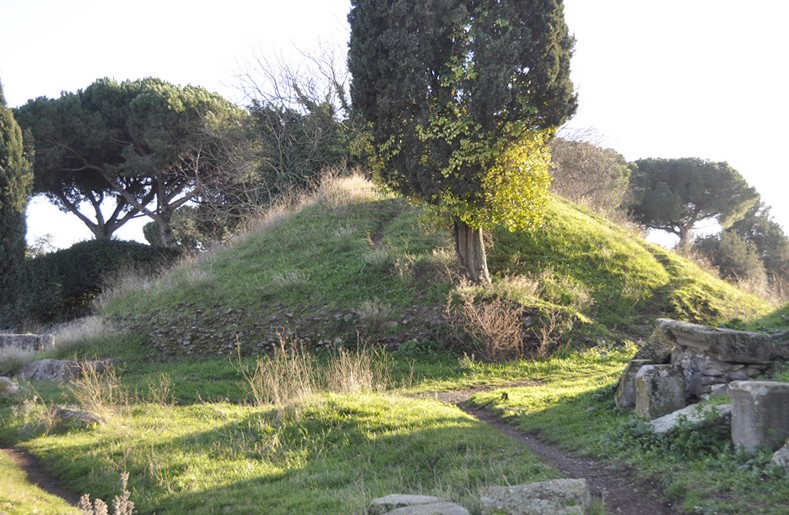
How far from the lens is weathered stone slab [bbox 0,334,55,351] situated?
16419 mm

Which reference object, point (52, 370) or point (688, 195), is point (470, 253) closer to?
point (52, 370)

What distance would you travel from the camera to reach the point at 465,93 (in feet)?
48.5

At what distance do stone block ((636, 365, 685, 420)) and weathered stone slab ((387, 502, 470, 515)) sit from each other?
139 inches

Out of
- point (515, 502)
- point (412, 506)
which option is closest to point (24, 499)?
point (412, 506)

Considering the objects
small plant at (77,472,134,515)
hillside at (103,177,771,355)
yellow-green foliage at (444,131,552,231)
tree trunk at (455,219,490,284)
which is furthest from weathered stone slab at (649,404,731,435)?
tree trunk at (455,219,490,284)

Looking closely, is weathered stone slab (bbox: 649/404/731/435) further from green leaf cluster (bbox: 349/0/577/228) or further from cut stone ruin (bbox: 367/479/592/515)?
green leaf cluster (bbox: 349/0/577/228)

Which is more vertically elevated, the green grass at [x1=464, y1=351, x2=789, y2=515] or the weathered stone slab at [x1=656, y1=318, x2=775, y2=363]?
Answer: the weathered stone slab at [x1=656, y1=318, x2=775, y2=363]

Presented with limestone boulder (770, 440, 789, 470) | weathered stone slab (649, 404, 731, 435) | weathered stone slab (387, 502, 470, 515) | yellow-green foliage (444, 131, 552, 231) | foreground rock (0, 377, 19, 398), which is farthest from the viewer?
yellow-green foliage (444, 131, 552, 231)

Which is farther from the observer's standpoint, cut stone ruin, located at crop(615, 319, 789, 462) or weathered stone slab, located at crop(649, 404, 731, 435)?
cut stone ruin, located at crop(615, 319, 789, 462)

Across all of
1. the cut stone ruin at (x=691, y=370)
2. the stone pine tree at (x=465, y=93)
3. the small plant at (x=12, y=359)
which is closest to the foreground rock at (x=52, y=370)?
the small plant at (x=12, y=359)

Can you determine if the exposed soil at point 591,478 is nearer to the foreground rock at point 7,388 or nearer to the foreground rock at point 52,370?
the foreground rock at point 7,388

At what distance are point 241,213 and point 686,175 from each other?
26769 mm

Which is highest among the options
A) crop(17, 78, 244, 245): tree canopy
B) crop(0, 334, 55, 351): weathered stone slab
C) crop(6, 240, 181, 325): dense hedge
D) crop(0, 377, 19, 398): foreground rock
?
crop(17, 78, 244, 245): tree canopy

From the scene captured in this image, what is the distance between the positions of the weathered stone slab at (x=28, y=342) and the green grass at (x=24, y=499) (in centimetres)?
1007
